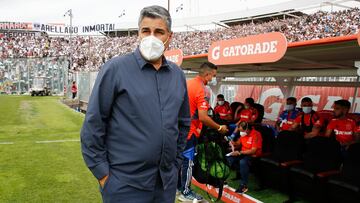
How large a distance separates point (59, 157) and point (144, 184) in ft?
20.6

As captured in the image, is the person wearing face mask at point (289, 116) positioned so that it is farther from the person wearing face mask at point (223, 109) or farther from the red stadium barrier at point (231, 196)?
the red stadium barrier at point (231, 196)

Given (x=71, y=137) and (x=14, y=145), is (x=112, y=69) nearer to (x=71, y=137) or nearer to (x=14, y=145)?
(x=14, y=145)

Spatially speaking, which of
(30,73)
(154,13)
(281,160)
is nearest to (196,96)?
(281,160)

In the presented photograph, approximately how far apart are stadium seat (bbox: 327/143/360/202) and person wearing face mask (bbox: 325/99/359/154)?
1313 millimetres

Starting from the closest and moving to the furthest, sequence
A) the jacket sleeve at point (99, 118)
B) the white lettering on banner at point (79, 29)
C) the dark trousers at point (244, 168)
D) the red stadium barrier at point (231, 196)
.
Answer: the jacket sleeve at point (99, 118) < the red stadium barrier at point (231, 196) < the dark trousers at point (244, 168) < the white lettering on banner at point (79, 29)

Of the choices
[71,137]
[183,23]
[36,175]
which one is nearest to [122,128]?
[36,175]

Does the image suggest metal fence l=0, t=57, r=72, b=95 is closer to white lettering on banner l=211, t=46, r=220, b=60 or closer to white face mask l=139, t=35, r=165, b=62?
white lettering on banner l=211, t=46, r=220, b=60

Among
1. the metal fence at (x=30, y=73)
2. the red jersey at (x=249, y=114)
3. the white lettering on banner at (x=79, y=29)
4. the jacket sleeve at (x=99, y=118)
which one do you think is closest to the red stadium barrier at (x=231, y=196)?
the red jersey at (x=249, y=114)

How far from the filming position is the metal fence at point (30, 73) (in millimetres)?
30609

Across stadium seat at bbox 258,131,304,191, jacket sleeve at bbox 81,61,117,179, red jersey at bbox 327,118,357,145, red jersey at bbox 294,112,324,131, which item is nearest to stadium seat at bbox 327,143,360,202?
stadium seat at bbox 258,131,304,191

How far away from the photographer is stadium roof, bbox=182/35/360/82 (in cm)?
437

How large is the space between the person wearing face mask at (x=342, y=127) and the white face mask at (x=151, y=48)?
449 cm

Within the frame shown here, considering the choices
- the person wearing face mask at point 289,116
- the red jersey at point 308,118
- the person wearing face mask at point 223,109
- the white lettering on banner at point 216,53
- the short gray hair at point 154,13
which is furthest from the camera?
the person wearing face mask at point 223,109

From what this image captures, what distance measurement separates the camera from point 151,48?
2150mm
